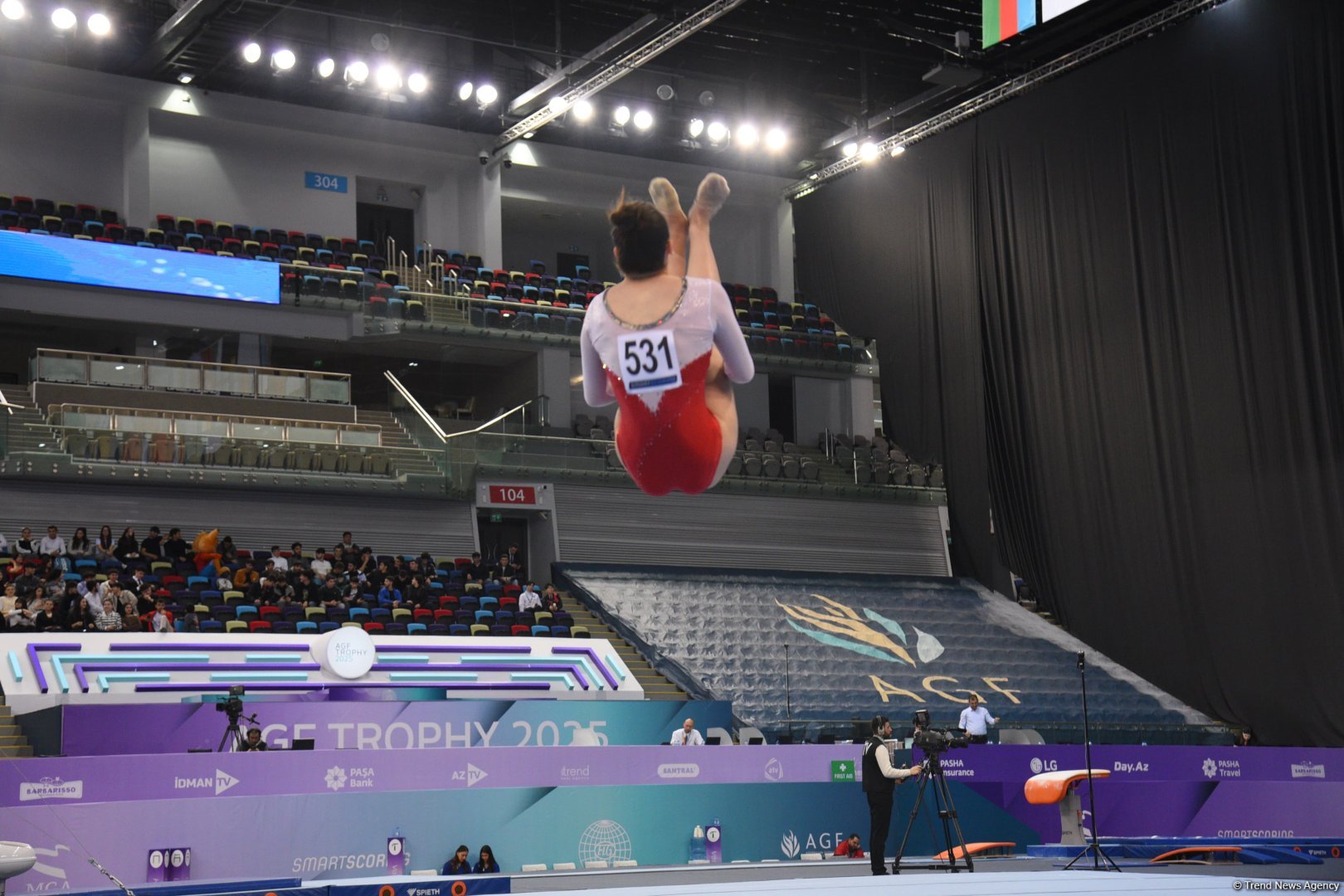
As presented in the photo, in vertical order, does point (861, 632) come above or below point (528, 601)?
below

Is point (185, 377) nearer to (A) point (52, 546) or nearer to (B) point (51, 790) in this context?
(A) point (52, 546)

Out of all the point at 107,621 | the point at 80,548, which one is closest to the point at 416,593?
the point at 80,548

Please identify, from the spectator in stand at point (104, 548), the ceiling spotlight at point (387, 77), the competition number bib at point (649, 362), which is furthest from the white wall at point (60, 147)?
the competition number bib at point (649, 362)

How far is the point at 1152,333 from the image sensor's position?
2138 cm

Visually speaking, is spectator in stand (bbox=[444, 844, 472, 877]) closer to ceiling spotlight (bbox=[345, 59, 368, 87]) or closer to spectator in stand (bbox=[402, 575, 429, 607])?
spectator in stand (bbox=[402, 575, 429, 607])

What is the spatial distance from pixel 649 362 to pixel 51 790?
8225 millimetres

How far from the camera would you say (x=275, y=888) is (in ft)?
29.9

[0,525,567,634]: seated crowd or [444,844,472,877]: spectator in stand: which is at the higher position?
[0,525,567,634]: seated crowd

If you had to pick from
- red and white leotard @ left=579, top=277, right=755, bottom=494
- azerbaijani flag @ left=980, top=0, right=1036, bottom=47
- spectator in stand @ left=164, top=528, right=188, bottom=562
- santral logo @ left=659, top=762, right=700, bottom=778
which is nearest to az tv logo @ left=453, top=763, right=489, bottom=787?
santral logo @ left=659, top=762, right=700, bottom=778

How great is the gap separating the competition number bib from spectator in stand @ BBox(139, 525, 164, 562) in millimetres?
15955

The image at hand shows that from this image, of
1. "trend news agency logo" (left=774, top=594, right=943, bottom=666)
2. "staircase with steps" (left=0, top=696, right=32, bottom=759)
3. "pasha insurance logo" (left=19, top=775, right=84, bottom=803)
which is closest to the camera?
"pasha insurance logo" (left=19, top=775, right=84, bottom=803)

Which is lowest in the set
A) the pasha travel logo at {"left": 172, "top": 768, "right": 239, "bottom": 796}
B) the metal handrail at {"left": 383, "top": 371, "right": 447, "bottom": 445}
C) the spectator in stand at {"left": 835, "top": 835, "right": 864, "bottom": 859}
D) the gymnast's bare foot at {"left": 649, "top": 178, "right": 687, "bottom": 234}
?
the spectator in stand at {"left": 835, "top": 835, "right": 864, "bottom": 859}

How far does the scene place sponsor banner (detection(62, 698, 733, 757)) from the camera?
45.3ft

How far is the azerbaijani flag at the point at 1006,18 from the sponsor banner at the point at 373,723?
35.4 ft
